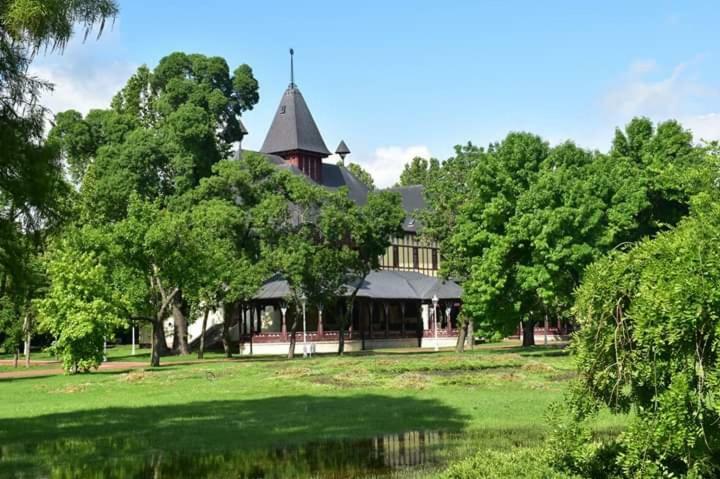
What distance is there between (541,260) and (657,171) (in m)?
7.94

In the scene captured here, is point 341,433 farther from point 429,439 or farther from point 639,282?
point 639,282

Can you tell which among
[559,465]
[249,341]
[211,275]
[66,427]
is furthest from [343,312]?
[559,465]

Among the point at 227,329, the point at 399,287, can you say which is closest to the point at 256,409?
the point at 227,329

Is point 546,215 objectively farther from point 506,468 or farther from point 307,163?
point 307,163

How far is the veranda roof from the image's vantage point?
5391 cm

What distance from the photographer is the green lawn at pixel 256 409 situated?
1484 cm

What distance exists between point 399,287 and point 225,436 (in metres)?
43.5

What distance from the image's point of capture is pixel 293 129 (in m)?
67.3

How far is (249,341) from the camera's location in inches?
2163

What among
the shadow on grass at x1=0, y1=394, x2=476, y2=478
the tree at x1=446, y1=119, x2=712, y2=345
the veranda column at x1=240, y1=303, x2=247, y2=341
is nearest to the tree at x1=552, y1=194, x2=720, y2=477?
the shadow on grass at x1=0, y1=394, x2=476, y2=478

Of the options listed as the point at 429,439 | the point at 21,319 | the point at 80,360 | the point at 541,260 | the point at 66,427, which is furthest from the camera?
the point at 21,319

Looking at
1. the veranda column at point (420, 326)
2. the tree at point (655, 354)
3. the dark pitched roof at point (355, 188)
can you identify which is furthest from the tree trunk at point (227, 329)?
the tree at point (655, 354)

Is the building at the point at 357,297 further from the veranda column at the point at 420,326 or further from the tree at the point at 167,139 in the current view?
the tree at the point at 167,139

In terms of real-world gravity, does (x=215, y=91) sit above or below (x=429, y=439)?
above
